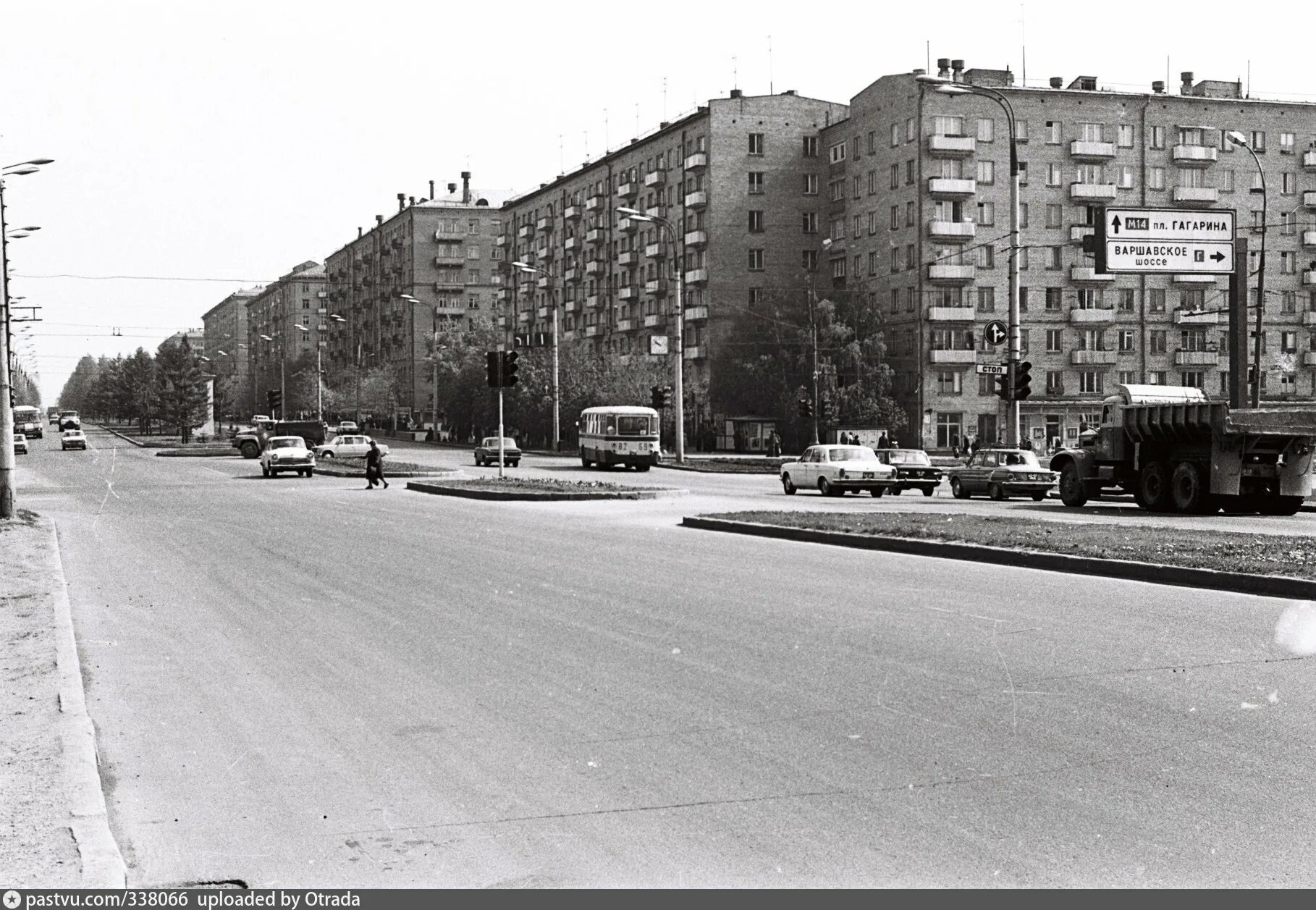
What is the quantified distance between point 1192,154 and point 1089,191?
7.17 meters

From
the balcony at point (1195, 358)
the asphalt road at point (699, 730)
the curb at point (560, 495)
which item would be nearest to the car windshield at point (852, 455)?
the curb at point (560, 495)

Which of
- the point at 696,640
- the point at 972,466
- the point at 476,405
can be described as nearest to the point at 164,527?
the point at 696,640

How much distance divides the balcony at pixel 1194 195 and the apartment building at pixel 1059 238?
170 mm

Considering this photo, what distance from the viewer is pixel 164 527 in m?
22.3

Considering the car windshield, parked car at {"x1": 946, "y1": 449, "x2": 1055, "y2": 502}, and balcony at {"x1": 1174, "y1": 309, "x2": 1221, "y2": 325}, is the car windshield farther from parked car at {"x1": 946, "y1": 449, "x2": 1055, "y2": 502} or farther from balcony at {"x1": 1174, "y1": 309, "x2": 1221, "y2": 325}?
balcony at {"x1": 1174, "y1": 309, "x2": 1221, "y2": 325}

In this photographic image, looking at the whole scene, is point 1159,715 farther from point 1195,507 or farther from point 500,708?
point 1195,507

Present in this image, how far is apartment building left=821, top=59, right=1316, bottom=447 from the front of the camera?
78.6 meters

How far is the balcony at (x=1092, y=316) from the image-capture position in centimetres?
7994

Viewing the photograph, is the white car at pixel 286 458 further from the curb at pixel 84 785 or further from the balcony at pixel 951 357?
the balcony at pixel 951 357

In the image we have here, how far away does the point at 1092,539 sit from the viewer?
1655cm

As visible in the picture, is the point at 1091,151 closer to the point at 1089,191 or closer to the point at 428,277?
the point at 1089,191

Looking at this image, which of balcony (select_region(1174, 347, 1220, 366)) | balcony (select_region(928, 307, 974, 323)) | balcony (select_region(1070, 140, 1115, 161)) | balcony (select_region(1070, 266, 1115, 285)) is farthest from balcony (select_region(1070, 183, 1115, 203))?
balcony (select_region(1174, 347, 1220, 366))

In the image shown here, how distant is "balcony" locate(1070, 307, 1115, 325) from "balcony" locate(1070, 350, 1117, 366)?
1720 millimetres
